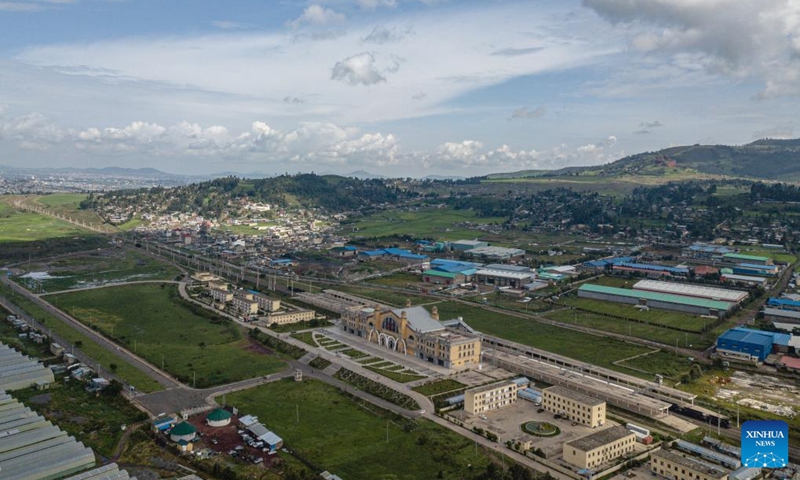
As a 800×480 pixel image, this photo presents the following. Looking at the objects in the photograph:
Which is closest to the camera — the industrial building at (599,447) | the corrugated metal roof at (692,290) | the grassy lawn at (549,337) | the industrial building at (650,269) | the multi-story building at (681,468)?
the multi-story building at (681,468)

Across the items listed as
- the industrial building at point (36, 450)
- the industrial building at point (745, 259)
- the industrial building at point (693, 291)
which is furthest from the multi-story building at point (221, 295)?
the industrial building at point (745, 259)

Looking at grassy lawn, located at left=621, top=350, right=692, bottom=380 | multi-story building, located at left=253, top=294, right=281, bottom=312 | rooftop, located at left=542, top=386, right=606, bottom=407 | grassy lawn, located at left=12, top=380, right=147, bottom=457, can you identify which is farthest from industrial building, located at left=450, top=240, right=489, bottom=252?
grassy lawn, located at left=12, top=380, right=147, bottom=457

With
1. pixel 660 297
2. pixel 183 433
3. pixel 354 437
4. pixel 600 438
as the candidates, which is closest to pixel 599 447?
pixel 600 438

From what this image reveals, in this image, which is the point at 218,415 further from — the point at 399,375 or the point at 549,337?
the point at 549,337

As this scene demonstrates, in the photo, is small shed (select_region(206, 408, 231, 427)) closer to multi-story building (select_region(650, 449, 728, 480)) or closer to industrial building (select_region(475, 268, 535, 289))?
multi-story building (select_region(650, 449, 728, 480))

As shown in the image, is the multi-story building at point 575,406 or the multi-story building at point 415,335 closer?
the multi-story building at point 575,406

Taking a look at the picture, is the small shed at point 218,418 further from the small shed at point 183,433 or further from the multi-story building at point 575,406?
the multi-story building at point 575,406
